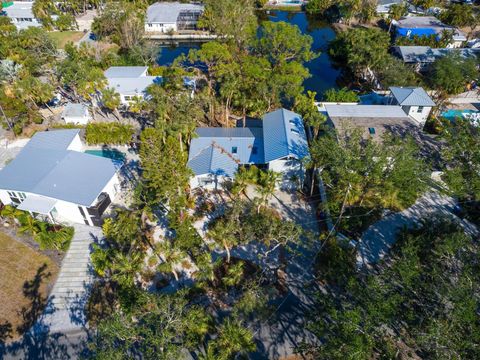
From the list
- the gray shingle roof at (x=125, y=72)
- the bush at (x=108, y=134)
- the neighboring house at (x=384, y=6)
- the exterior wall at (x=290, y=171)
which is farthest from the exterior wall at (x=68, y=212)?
the neighboring house at (x=384, y=6)

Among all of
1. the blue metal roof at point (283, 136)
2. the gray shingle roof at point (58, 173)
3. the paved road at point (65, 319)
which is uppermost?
the blue metal roof at point (283, 136)

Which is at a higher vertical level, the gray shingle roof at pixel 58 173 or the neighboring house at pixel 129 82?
the neighboring house at pixel 129 82

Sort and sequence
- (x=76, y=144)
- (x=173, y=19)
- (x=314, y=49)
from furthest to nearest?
(x=173, y=19)
(x=314, y=49)
(x=76, y=144)

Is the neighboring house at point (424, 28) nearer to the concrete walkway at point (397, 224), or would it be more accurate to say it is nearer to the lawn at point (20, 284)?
the concrete walkway at point (397, 224)

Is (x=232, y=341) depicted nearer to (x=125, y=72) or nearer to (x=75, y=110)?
(x=75, y=110)

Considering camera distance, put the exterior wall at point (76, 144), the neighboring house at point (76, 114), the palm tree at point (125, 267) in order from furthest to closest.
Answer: the neighboring house at point (76, 114) < the exterior wall at point (76, 144) < the palm tree at point (125, 267)

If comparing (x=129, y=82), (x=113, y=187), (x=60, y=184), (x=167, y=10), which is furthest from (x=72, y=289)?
(x=167, y=10)

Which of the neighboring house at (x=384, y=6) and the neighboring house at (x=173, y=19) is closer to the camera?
the neighboring house at (x=173, y=19)

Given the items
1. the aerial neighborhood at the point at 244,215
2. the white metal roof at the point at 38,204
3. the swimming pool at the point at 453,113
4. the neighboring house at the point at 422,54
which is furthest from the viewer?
the neighboring house at the point at 422,54
